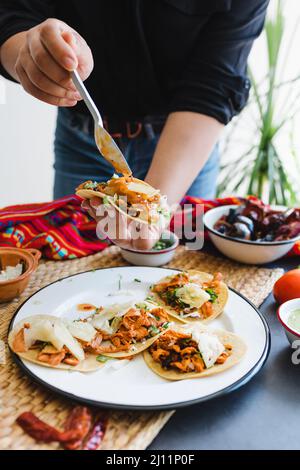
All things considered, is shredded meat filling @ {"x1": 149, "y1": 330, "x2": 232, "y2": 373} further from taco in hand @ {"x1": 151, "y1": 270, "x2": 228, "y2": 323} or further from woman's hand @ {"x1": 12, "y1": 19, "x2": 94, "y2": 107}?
woman's hand @ {"x1": 12, "y1": 19, "x2": 94, "y2": 107}

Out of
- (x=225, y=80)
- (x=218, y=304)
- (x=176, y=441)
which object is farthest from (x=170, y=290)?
(x=225, y=80)

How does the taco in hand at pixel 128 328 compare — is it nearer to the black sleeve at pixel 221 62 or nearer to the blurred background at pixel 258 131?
the black sleeve at pixel 221 62

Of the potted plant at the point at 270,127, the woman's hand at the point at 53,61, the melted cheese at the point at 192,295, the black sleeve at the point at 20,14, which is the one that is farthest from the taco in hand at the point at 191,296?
the potted plant at the point at 270,127

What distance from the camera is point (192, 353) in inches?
59.1

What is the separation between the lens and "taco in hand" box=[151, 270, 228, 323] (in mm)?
1813

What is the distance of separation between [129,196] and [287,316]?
2.47 feet

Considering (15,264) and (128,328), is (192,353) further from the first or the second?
(15,264)

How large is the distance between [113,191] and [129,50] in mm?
1069

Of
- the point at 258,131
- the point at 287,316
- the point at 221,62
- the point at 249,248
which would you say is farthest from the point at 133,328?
the point at 258,131

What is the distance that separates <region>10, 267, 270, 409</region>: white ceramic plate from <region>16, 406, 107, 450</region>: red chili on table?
5cm

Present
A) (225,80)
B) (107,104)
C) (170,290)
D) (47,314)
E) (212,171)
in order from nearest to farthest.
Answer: (47,314) < (170,290) < (225,80) < (107,104) < (212,171)

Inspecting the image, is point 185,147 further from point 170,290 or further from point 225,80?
point 170,290

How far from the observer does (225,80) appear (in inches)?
96.2

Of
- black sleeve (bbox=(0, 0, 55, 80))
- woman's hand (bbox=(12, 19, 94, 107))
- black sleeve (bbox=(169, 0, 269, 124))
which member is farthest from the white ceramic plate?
black sleeve (bbox=(0, 0, 55, 80))
